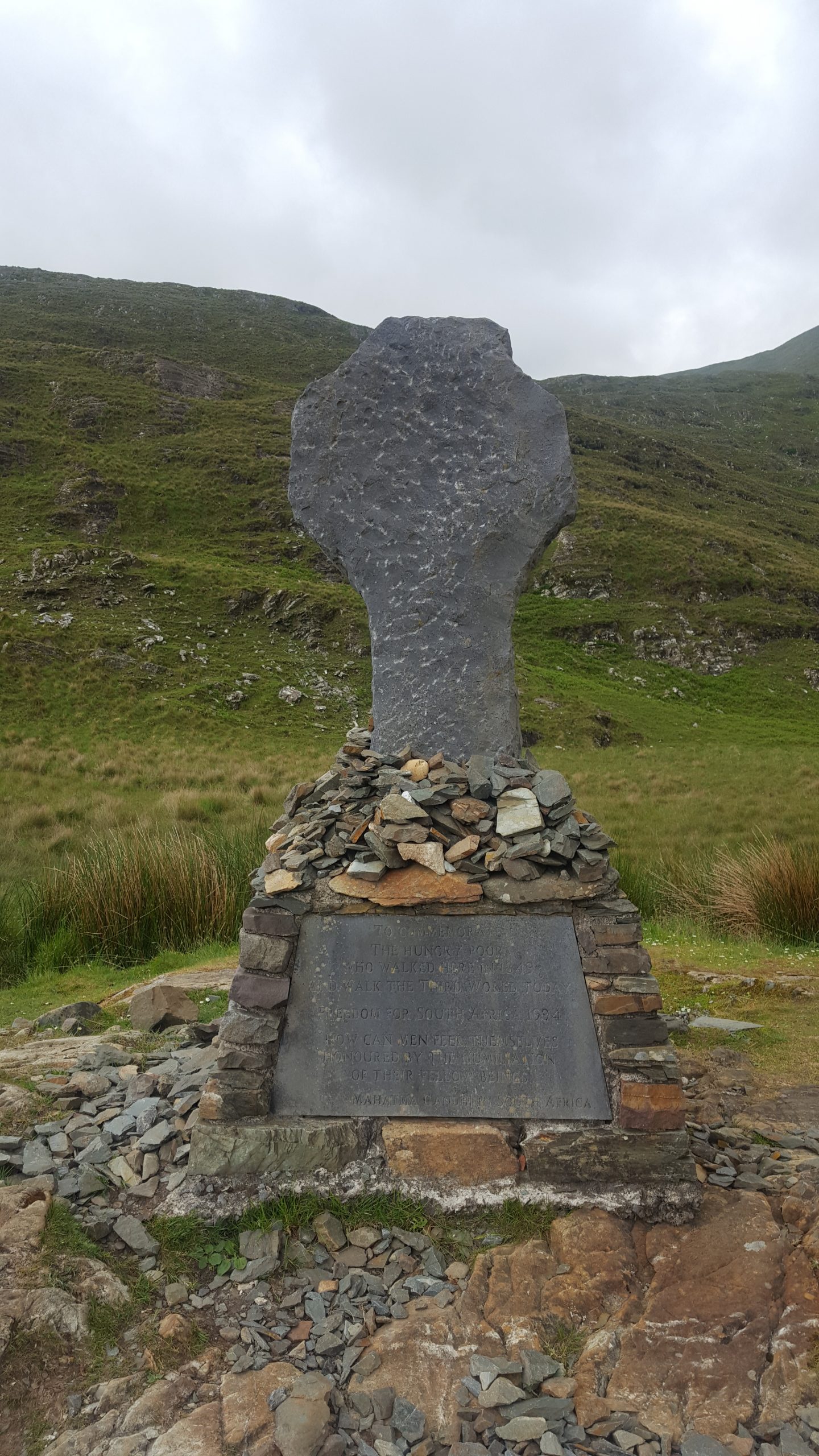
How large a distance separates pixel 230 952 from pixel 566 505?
551cm

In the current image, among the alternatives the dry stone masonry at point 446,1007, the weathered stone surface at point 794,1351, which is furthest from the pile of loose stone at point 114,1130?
the weathered stone surface at point 794,1351

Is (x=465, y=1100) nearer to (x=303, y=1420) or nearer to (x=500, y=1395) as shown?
(x=500, y=1395)

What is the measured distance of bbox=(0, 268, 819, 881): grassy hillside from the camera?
20.1 metres

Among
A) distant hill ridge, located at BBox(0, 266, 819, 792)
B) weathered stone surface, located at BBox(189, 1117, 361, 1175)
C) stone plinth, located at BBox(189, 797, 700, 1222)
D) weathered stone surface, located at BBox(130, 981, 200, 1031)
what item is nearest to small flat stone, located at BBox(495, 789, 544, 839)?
stone plinth, located at BBox(189, 797, 700, 1222)

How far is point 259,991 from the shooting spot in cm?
381

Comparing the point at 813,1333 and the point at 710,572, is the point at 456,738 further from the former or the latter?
the point at 710,572

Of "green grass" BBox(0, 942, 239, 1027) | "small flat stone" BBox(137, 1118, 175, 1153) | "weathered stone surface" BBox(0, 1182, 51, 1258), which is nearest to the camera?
"weathered stone surface" BBox(0, 1182, 51, 1258)

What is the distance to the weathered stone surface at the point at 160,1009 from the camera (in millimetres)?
5828

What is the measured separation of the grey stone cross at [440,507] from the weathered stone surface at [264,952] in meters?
1.34

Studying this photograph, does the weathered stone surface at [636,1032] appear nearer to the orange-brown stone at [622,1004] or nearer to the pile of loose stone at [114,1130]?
the orange-brown stone at [622,1004]

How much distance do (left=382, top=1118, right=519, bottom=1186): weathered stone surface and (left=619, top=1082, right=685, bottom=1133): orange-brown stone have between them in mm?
557

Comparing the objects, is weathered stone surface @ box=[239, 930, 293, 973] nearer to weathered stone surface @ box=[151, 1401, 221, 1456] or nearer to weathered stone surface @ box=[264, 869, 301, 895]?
weathered stone surface @ box=[264, 869, 301, 895]

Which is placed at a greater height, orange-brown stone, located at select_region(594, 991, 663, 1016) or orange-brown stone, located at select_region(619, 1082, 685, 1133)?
orange-brown stone, located at select_region(594, 991, 663, 1016)

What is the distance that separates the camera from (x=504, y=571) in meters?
4.86
